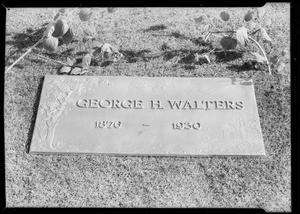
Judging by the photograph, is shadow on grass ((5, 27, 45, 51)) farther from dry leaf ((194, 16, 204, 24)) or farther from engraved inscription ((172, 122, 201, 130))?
engraved inscription ((172, 122, 201, 130))

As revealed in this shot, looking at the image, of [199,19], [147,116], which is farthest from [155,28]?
[147,116]

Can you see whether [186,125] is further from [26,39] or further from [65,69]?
[26,39]

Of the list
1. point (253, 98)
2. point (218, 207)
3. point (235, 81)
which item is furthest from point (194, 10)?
point (218, 207)

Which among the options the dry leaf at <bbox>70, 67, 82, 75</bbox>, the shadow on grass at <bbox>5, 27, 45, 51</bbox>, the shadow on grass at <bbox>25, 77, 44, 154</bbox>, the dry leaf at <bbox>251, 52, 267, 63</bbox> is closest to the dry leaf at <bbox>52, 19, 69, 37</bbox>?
the dry leaf at <bbox>70, 67, 82, 75</bbox>

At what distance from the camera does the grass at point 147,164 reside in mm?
2770

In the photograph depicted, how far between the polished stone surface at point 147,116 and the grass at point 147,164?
0.35 feet

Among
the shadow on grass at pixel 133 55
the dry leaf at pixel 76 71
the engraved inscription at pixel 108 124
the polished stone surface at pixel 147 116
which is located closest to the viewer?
the polished stone surface at pixel 147 116

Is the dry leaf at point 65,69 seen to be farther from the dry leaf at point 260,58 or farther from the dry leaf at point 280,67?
the dry leaf at point 280,67

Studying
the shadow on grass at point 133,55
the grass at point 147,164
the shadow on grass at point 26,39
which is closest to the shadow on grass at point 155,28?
the grass at point 147,164

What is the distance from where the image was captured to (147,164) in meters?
2.95

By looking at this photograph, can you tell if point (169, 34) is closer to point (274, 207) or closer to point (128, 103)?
point (128, 103)

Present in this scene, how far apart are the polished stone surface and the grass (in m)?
0.11

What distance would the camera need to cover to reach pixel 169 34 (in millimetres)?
4191

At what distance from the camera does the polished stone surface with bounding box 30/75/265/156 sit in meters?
3.00
